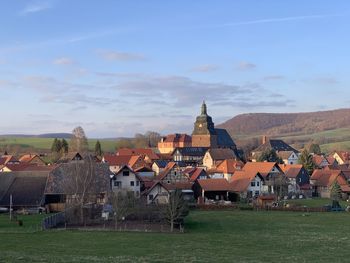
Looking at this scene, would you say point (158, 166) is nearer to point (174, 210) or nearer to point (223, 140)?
point (223, 140)

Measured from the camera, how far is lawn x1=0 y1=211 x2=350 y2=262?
1039 inches

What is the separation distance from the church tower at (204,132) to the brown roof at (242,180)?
71.7m

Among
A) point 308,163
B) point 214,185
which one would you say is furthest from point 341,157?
point 214,185

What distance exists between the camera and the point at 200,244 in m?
32.2

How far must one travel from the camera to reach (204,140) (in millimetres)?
148750

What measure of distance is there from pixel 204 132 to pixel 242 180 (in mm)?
76863

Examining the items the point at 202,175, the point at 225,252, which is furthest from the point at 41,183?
the point at 225,252

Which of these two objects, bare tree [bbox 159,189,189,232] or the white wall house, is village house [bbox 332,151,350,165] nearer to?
Result: the white wall house

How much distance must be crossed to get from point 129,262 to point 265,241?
1250 cm

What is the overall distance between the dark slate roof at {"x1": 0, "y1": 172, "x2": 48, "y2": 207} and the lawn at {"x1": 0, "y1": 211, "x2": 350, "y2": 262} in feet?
37.4

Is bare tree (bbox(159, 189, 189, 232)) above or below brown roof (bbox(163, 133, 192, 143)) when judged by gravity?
below

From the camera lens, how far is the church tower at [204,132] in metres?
148

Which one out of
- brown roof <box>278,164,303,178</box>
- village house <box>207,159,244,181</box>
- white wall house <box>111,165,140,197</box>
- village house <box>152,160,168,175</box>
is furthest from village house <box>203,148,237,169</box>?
white wall house <box>111,165,140,197</box>

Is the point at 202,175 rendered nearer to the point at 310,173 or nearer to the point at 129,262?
the point at 310,173
